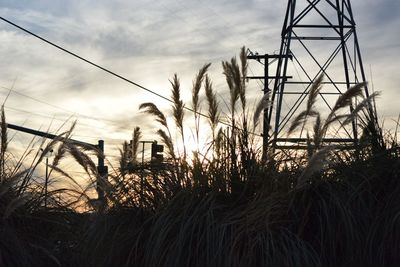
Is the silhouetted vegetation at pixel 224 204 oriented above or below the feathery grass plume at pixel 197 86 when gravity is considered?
below

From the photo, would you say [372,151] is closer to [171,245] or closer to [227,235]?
[227,235]

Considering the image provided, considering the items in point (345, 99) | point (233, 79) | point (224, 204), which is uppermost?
point (233, 79)

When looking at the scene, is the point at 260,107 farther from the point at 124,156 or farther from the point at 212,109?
the point at 124,156

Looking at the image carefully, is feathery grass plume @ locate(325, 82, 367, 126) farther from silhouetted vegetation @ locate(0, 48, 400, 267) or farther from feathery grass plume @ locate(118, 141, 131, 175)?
feathery grass plume @ locate(118, 141, 131, 175)

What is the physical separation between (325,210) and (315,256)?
0.39 m

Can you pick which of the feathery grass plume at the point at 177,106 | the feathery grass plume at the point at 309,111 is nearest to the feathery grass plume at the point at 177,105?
the feathery grass plume at the point at 177,106

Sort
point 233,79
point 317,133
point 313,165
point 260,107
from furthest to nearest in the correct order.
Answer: point 233,79 → point 260,107 → point 317,133 → point 313,165

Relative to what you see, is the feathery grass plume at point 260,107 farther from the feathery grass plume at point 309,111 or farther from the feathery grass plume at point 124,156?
the feathery grass plume at point 124,156

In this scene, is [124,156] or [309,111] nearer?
[309,111]

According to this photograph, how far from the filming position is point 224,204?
5566 millimetres

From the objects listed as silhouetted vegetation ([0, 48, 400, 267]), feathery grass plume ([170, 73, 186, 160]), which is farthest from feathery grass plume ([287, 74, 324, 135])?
feathery grass plume ([170, 73, 186, 160])

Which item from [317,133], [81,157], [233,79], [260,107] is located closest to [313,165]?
[317,133]

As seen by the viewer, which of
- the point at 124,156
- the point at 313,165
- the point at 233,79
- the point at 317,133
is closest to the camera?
the point at 313,165

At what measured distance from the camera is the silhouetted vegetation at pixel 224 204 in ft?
16.9
